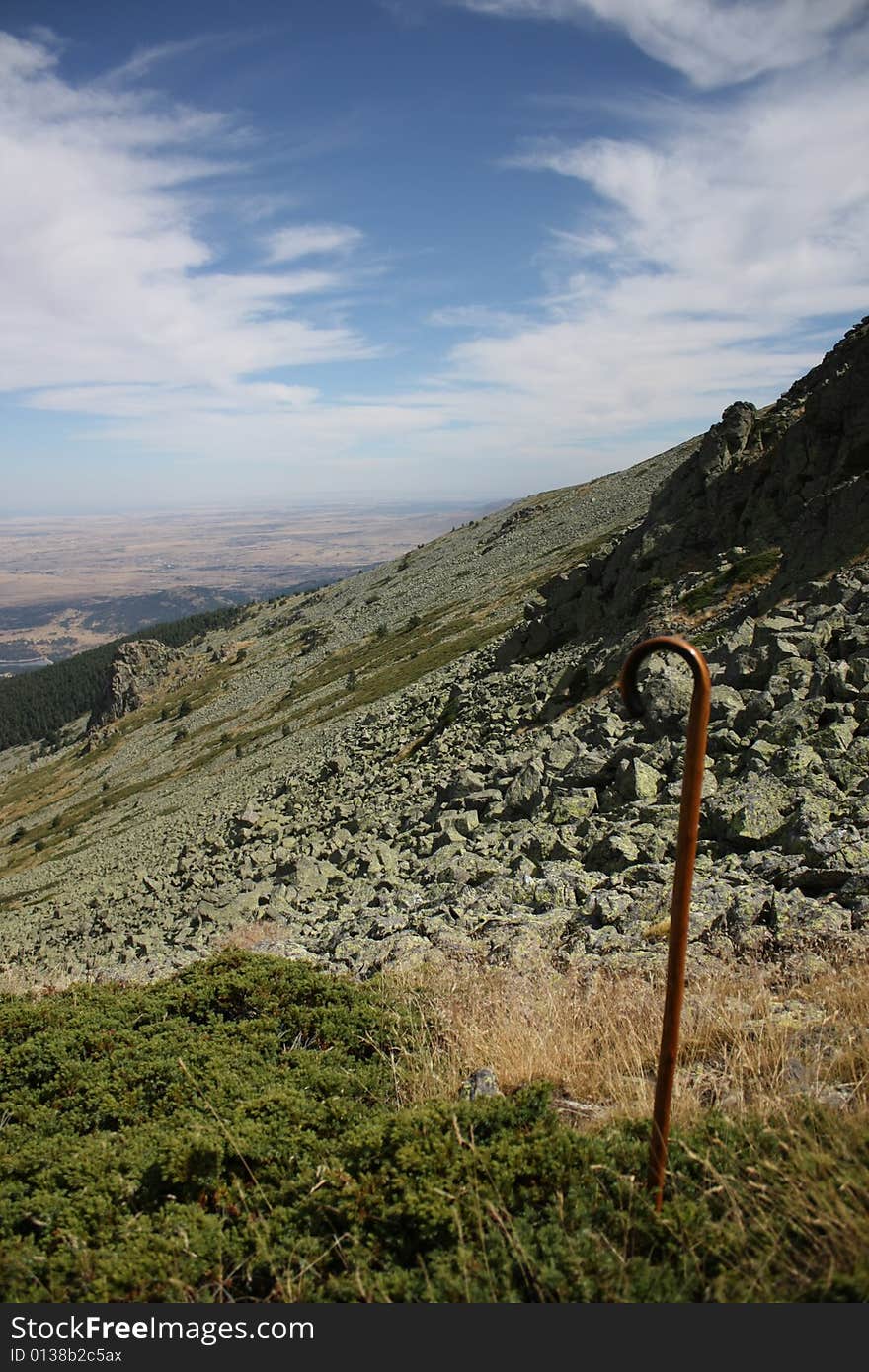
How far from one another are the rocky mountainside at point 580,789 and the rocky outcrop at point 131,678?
8260cm

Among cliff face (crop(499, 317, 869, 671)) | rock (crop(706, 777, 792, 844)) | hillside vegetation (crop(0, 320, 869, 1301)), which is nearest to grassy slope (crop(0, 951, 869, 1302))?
hillside vegetation (crop(0, 320, 869, 1301))

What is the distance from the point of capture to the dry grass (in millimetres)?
5176

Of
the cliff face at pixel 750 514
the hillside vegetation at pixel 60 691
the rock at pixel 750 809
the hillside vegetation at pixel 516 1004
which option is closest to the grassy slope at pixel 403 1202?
the hillside vegetation at pixel 516 1004

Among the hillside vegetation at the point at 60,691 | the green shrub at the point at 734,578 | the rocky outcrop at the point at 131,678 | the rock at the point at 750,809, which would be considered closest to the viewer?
the rock at the point at 750,809

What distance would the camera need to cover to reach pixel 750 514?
27.2m

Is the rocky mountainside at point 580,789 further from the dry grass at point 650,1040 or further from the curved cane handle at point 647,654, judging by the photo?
the curved cane handle at point 647,654

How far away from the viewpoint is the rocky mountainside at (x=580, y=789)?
32.8 ft

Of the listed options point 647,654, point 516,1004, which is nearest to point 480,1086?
point 516,1004

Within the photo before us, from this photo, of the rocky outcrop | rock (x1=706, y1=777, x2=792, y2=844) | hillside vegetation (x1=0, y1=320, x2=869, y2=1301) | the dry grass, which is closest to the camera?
hillside vegetation (x1=0, y1=320, x2=869, y2=1301)

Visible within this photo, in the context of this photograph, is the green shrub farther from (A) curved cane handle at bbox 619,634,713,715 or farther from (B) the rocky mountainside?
(A) curved cane handle at bbox 619,634,713,715

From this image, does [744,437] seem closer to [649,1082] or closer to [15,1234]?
[649,1082]

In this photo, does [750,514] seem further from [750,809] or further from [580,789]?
[750,809]

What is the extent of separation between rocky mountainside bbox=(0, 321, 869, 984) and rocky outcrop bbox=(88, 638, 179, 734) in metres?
82.6

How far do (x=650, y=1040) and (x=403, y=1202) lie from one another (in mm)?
2920
